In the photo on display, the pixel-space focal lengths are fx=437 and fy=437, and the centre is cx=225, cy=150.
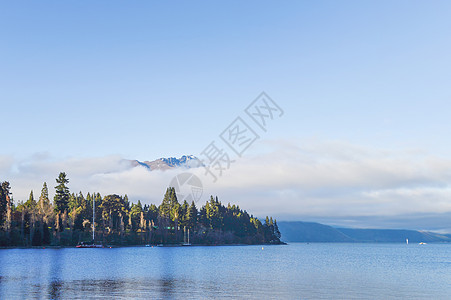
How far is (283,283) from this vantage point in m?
84.1

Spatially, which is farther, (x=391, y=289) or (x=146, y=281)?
(x=146, y=281)

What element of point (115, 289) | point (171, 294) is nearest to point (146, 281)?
point (115, 289)

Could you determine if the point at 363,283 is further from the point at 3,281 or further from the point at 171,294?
the point at 3,281

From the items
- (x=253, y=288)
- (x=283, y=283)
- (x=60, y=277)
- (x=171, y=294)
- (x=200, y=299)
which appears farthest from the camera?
(x=60, y=277)

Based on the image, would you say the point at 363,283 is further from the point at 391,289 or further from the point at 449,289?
the point at 449,289

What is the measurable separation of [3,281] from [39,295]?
70.9 feet

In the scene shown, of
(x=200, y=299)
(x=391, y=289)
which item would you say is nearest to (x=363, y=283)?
(x=391, y=289)

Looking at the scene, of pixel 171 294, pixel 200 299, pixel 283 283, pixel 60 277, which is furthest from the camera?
pixel 60 277

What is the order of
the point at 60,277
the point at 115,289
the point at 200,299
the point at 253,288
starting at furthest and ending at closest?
the point at 60,277 → the point at 253,288 → the point at 115,289 → the point at 200,299

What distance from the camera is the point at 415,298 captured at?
6825 cm

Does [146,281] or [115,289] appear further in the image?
[146,281]

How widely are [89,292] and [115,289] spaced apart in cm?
522

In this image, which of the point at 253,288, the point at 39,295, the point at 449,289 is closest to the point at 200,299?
the point at 253,288

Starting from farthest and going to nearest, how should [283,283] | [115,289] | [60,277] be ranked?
[60,277] < [283,283] < [115,289]
